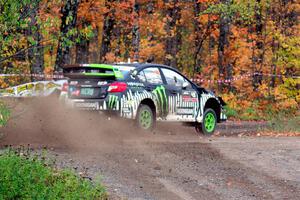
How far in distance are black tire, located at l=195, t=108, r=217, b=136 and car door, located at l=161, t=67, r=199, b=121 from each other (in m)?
0.46

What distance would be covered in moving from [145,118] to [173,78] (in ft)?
5.40

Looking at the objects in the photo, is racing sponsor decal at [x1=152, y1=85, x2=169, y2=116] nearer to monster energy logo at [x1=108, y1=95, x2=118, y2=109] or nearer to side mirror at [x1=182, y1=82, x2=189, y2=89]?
side mirror at [x1=182, y1=82, x2=189, y2=89]

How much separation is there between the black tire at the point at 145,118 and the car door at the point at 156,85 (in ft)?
1.17

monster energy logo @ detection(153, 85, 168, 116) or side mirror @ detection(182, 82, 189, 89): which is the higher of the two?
side mirror @ detection(182, 82, 189, 89)

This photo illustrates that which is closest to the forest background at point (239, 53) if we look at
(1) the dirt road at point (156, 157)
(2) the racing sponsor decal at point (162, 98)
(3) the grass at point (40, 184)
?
(2) the racing sponsor decal at point (162, 98)

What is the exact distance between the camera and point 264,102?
26516 mm

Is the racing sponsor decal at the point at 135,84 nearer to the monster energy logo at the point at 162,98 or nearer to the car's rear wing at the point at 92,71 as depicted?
the car's rear wing at the point at 92,71

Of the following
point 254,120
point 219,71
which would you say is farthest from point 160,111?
point 219,71

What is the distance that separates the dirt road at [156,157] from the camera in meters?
9.18

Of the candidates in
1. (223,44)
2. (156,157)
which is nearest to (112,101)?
(156,157)

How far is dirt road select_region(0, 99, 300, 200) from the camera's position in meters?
9.18

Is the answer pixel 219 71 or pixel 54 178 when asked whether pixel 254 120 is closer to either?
pixel 219 71

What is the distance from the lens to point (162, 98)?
603 inches

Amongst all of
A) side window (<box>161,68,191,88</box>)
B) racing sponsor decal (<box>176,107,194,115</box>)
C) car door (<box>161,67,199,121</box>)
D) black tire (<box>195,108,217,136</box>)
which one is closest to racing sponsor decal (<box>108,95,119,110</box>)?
car door (<box>161,67,199,121</box>)
